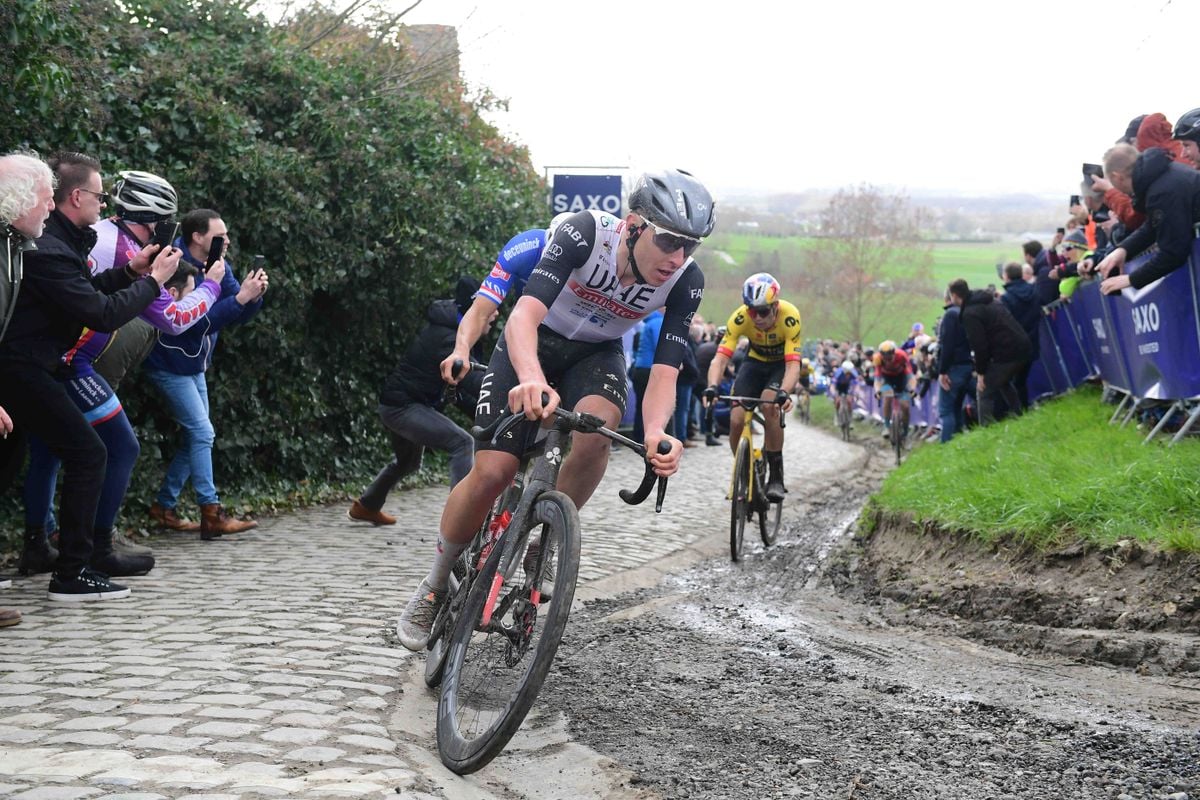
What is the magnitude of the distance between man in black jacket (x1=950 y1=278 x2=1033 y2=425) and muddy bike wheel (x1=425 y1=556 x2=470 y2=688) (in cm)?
1036

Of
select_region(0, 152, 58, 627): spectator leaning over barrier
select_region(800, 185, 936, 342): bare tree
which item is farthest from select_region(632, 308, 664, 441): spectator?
select_region(800, 185, 936, 342): bare tree

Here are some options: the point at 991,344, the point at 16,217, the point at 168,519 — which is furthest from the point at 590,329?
the point at 991,344

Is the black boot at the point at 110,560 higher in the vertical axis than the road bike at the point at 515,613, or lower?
lower

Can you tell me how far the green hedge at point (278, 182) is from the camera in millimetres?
9055

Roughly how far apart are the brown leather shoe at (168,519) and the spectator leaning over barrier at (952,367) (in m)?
9.95

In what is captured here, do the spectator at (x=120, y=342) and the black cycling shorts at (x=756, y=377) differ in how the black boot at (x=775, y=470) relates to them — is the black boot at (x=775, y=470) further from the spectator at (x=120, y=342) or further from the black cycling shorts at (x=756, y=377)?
the spectator at (x=120, y=342)

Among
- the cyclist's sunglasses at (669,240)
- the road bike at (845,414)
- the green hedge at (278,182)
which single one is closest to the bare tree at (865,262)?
the road bike at (845,414)

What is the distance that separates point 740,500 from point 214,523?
4.28 metres

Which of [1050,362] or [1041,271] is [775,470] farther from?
[1041,271]

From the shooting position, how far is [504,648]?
433cm

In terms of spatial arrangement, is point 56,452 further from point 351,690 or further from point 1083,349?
point 1083,349

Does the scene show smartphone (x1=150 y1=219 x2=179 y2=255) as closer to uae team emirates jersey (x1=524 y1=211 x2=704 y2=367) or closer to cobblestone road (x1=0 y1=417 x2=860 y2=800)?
cobblestone road (x1=0 y1=417 x2=860 y2=800)

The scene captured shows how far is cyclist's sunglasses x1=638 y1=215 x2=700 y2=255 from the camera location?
4852 mm

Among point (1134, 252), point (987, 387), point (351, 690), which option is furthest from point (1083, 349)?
point (351, 690)
